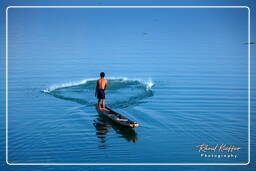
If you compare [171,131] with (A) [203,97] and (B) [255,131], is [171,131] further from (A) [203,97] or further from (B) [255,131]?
(A) [203,97]

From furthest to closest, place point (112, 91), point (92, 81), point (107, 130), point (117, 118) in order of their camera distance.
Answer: point (92, 81) → point (112, 91) → point (117, 118) → point (107, 130)

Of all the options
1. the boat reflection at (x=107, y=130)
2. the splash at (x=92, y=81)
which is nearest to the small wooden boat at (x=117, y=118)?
the boat reflection at (x=107, y=130)

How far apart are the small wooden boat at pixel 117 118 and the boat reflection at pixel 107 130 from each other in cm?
15

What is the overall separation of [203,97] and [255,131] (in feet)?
13.6

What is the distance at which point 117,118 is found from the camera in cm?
1376

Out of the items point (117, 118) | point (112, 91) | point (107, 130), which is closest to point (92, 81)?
point (112, 91)

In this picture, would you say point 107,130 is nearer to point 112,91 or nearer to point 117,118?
point 117,118

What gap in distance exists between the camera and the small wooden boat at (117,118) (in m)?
12.7

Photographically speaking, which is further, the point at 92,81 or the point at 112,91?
the point at 92,81

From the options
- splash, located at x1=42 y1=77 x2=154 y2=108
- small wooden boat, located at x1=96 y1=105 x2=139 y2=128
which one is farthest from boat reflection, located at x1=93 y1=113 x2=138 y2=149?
splash, located at x1=42 y1=77 x2=154 y2=108

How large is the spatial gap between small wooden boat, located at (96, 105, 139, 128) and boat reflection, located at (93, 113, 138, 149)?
155 mm

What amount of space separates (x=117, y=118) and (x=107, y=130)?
1.90 feet

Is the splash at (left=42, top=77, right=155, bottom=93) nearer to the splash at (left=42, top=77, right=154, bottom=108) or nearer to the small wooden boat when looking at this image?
the splash at (left=42, top=77, right=154, bottom=108)

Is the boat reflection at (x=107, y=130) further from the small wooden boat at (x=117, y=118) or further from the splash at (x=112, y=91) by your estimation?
the splash at (x=112, y=91)
